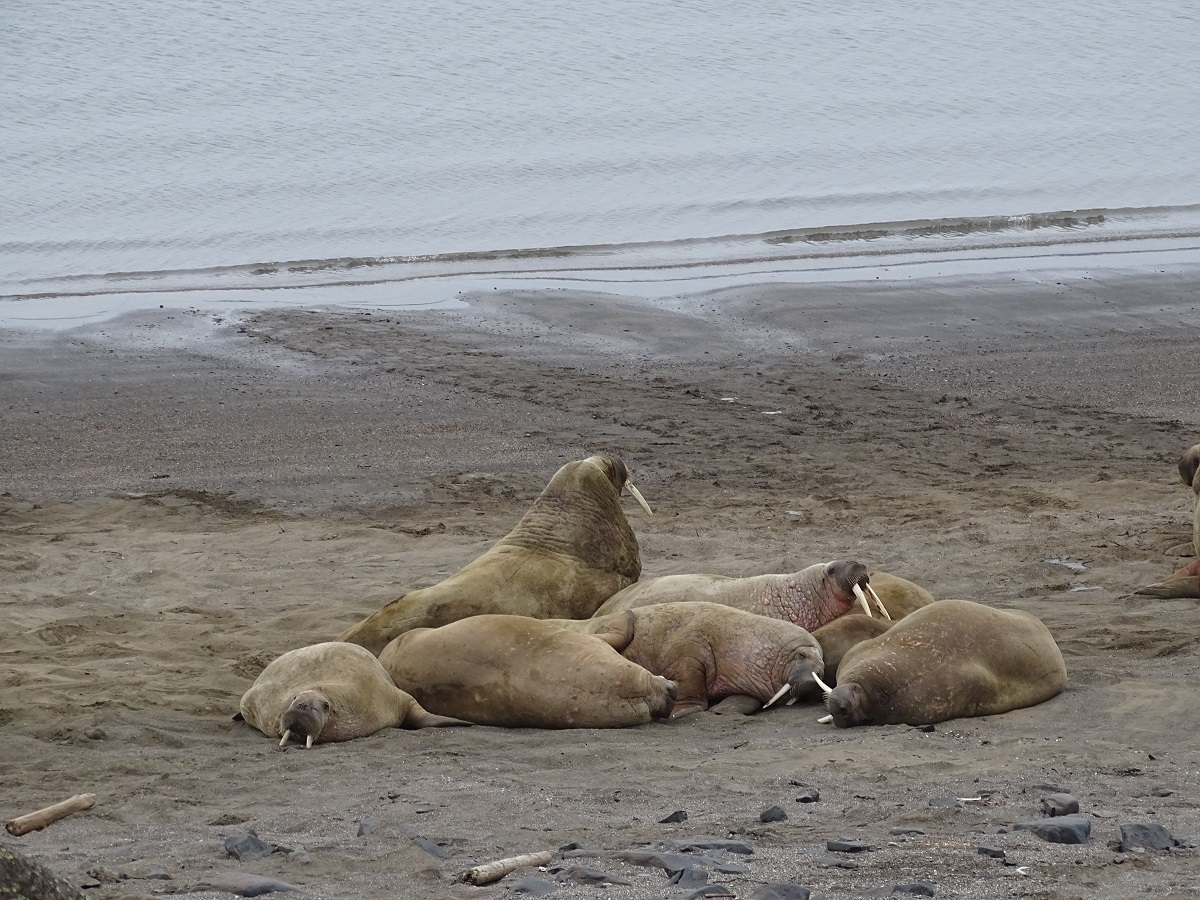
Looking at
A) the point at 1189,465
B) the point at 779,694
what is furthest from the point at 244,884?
the point at 1189,465

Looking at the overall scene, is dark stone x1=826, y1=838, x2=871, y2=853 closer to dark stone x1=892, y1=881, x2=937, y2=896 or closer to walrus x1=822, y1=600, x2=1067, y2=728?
dark stone x1=892, y1=881, x2=937, y2=896

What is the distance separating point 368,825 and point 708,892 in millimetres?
1236

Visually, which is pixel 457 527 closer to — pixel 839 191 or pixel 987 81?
pixel 839 191

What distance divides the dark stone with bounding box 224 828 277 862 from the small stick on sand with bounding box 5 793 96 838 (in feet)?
2.25

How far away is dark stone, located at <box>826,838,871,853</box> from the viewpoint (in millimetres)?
3955

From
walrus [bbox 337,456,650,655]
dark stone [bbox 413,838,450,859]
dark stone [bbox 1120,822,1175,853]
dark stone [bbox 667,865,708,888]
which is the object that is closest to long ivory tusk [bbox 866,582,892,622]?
walrus [bbox 337,456,650,655]

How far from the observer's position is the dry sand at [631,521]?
14.3 ft

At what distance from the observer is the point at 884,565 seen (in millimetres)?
8297

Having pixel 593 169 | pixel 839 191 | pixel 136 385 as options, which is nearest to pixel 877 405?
pixel 136 385

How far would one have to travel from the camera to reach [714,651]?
20.3 feet

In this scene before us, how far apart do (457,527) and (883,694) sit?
411 centimetres

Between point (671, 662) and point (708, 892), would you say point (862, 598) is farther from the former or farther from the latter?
point (708, 892)

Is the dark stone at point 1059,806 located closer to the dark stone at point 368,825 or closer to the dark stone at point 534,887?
the dark stone at point 534,887

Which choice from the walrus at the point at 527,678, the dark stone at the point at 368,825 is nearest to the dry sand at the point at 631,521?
the dark stone at the point at 368,825
